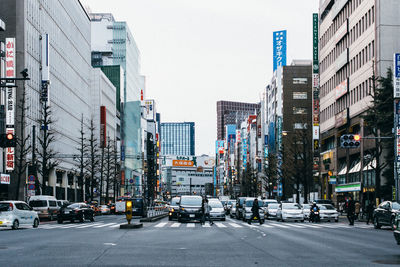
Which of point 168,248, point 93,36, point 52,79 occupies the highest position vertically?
point 93,36

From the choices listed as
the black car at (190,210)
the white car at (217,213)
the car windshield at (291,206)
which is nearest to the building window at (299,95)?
the car windshield at (291,206)

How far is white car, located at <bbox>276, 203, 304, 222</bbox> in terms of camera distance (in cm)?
4678

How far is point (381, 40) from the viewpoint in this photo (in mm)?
62875

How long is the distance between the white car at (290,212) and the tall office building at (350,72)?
9.44m

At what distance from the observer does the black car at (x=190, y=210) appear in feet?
136

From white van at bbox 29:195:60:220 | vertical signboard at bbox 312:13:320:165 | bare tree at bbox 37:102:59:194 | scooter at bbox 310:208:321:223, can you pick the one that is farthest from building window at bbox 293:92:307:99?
white van at bbox 29:195:60:220

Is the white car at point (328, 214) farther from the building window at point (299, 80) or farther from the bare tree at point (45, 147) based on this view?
the building window at point (299, 80)

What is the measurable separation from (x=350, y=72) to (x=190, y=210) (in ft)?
129

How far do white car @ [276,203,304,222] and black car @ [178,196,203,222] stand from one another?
7962 mm

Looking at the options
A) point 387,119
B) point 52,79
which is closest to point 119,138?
point 52,79

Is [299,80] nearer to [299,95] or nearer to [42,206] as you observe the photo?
[299,95]

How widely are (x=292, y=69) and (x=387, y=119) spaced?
7197cm

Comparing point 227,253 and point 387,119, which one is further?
point 387,119

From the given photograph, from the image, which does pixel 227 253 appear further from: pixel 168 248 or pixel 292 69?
pixel 292 69
